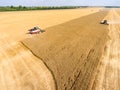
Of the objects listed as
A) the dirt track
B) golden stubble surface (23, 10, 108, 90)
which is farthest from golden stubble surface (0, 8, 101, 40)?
the dirt track

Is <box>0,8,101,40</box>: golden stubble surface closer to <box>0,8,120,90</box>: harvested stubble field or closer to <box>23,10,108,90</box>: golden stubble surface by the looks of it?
<box>23,10,108,90</box>: golden stubble surface

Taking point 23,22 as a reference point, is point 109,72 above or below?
above

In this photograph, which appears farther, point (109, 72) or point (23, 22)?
point (23, 22)

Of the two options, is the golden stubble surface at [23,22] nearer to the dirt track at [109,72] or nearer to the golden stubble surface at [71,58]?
the golden stubble surface at [71,58]

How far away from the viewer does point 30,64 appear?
2195 centimetres

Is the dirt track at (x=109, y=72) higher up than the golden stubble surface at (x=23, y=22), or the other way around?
the dirt track at (x=109, y=72)

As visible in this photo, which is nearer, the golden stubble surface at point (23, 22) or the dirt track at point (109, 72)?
the dirt track at point (109, 72)

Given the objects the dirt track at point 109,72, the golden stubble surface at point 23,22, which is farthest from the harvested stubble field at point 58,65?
the golden stubble surface at point 23,22

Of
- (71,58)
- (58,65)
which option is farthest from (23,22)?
(58,65)

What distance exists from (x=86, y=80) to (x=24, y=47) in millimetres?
13306

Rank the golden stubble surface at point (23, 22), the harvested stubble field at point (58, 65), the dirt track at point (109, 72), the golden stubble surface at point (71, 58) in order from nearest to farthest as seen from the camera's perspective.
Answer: the dirt track at point (109, 72) → the harvested stubble field at point (58, 65) → the golden stubble surface at point (71, 58) → the golden stubble surface at point (23, 22)

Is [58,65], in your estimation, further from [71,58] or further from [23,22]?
[23,22]

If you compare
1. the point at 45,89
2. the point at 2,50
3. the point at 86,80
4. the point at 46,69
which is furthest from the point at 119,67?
the point at 2,50

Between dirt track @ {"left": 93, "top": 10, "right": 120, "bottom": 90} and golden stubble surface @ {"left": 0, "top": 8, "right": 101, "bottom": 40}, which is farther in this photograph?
golden stubble surface @ {"left": 0, "top": 8, "right": 101, "bottom": 40}
